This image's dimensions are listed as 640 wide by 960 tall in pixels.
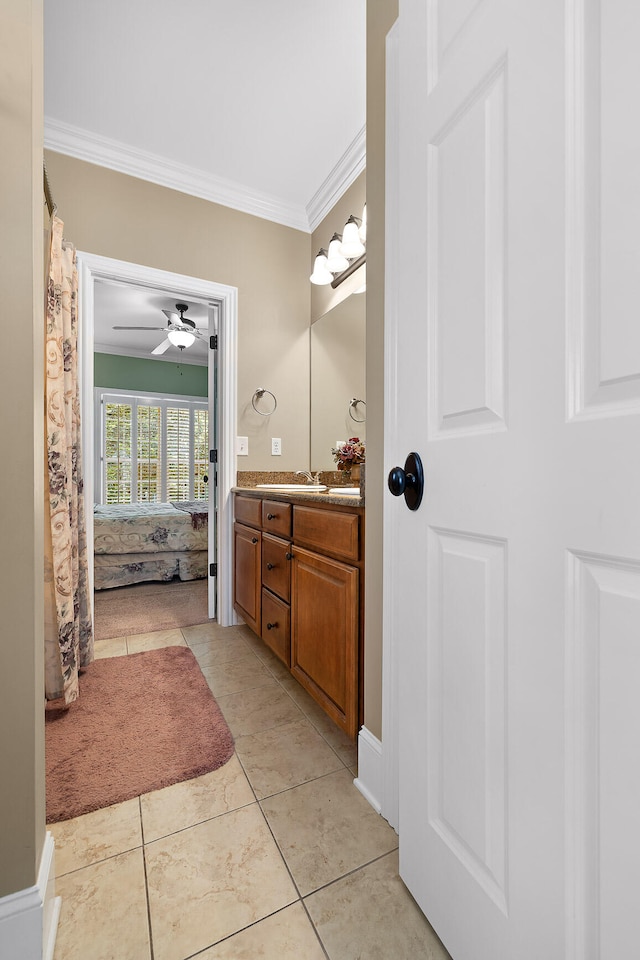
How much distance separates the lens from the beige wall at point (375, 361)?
120cm

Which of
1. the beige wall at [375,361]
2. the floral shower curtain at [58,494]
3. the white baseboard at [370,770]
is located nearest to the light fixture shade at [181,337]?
the floral shower curtain at [58,494]

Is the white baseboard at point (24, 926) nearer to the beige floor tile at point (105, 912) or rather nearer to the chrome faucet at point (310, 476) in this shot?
the beige floor tile at point (105, 912)

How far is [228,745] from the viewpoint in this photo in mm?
1474

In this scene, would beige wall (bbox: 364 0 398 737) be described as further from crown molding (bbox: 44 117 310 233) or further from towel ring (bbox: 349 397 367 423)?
crown molding (bbox: 44 117 310 233)

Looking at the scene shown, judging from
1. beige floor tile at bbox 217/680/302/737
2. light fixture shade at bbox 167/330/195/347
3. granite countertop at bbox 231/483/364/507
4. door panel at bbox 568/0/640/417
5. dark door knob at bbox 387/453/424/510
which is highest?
light fixture shade at bbox 167/330/195/347

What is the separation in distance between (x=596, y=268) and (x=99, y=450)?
629 centimetres

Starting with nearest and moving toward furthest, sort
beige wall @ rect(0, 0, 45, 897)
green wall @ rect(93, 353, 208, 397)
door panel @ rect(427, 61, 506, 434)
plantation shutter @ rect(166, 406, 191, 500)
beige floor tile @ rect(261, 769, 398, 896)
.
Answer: door panel @ rect(427, 61, 506, 434) → beige wall @ rect(0, 0, 45, 897) → beige floor tile @ rect(261, 769, 398, 896) → green wall @ rect(93, 353, 208, 397) → plantation shutter @ rect(166, 406, 191, 500)

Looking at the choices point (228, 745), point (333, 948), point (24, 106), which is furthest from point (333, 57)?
point (333, 948)

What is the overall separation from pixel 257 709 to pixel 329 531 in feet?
2.69

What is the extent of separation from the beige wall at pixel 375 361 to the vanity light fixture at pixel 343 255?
1.00 meters

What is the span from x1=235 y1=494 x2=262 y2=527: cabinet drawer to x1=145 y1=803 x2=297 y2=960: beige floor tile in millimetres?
1234

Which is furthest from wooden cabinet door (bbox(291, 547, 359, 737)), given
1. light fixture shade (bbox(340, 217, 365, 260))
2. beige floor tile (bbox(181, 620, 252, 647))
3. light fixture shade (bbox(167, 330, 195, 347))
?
light fixture shade (bbox(167, 330, 195, 347))

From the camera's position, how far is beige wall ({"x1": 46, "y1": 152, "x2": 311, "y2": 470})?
2.29 meters

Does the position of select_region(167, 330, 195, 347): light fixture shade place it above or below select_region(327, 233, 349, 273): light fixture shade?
above
